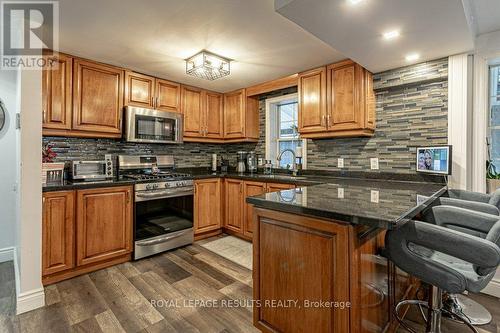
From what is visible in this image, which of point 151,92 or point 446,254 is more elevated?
point 151,92

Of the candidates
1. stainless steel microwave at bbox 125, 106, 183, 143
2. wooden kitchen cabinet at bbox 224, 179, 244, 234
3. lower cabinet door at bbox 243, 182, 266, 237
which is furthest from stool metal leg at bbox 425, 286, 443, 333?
stainless steel microwave at bbox 125, 106, 183, 143

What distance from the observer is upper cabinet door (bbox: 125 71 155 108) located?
307 cm

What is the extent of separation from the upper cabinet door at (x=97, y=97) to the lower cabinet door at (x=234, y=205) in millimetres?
1622

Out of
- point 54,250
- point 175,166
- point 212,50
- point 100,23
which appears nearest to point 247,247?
point 175,166

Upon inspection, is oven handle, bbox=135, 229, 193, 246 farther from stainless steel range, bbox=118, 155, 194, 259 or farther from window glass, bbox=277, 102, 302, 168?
window glass, bbox=277, 102, 302, 168

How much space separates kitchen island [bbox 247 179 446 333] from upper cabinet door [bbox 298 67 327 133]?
1646 mm

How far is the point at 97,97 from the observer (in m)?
2.84

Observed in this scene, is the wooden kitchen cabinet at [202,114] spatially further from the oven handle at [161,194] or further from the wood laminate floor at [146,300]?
the wood laminate floor at [146,300]

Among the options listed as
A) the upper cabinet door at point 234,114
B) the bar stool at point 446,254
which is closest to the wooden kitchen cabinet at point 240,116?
the upper cabinet door at point 234,114

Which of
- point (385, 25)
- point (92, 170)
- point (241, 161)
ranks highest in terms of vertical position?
point (385, 25)

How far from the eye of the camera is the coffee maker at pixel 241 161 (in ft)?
13.2

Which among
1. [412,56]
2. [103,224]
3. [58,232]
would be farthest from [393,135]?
[58,232]

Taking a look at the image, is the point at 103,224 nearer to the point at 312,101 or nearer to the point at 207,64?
the point at 207,64

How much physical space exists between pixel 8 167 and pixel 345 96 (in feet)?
12.8
